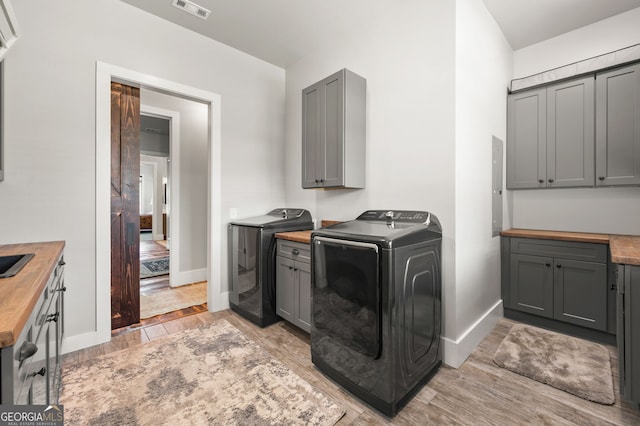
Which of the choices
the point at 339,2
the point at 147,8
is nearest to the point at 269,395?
the point at 339,2

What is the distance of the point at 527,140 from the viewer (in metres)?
3.02

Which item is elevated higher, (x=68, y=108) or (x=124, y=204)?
(x=68, y=108)

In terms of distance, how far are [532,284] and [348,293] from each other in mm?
2209

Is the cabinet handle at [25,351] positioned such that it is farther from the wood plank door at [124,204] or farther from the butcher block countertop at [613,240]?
the butcher block countertop at [613,240]

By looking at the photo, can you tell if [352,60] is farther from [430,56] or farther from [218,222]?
[218,222]

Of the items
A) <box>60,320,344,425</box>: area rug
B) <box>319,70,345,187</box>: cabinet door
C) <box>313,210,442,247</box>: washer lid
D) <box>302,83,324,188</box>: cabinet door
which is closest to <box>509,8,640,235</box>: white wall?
<box>313,210,442,247</box>: washer lid

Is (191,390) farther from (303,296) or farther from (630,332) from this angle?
(630,332)

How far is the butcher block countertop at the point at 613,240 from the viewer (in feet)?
5.01

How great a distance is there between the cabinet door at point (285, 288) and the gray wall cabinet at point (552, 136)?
2594 mm

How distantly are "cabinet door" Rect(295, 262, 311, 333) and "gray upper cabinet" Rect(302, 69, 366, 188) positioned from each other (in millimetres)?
826

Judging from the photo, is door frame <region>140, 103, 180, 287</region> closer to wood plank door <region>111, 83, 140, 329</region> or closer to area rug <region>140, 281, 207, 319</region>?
area rug <region>140, 281, 207, 319</region>

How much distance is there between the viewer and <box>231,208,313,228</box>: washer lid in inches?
112

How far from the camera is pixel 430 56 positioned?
87.9 inches

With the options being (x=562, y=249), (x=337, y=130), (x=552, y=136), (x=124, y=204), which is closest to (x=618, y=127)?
(x=552, y=136)
